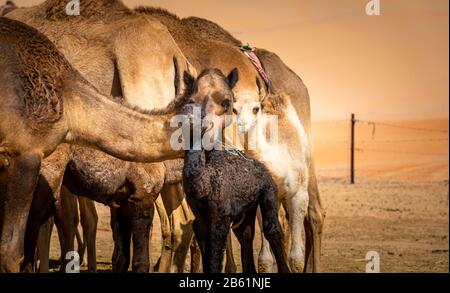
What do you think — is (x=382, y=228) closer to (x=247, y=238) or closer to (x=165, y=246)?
(x=165, y=246)

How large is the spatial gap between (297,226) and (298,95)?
2771 millimetres

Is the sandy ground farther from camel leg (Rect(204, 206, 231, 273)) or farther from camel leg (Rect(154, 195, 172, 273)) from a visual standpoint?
camel leg (Rect(204, 206, 231, 273))

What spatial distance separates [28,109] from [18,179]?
0.47 m

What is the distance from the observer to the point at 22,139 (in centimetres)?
692

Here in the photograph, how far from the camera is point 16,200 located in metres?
6.89

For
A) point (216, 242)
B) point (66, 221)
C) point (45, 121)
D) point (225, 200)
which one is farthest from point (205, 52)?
point (216, 242)

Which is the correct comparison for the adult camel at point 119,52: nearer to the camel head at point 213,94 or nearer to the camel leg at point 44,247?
the camel leg at point 44,247

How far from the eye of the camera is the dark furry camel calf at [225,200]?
582 centimetres

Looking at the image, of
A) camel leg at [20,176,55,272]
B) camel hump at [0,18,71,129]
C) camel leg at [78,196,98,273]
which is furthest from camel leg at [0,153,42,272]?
camel leg at [78,196,98,273]

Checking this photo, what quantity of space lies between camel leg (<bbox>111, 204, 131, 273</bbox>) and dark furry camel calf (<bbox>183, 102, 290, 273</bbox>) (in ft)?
6.08

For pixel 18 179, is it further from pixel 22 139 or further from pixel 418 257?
pixel 418 257

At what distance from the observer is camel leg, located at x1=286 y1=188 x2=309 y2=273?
8344mm

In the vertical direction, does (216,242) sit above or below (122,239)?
below
